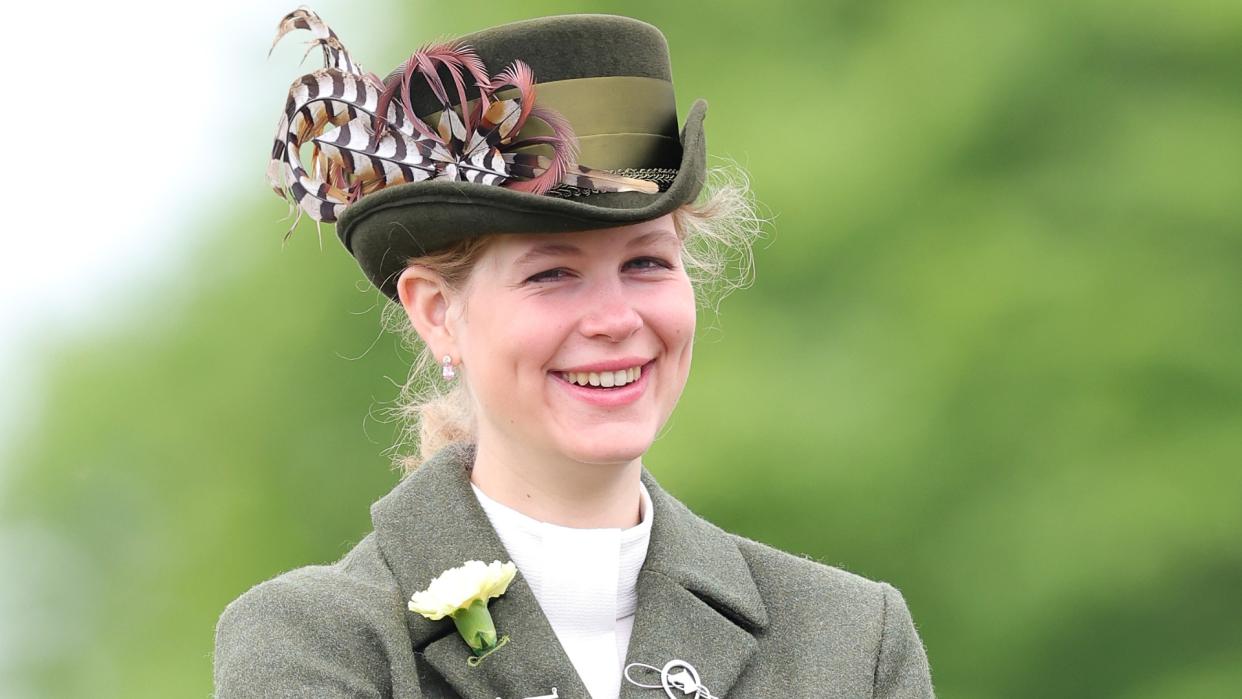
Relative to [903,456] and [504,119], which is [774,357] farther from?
[504,119]

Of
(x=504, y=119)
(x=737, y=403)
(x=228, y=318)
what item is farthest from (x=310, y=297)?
(x=504, y=119)

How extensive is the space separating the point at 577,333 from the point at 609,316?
6 cm

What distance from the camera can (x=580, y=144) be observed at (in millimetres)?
2885

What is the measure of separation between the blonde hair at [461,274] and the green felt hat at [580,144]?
0.04 m

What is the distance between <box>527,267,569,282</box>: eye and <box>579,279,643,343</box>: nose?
6cm

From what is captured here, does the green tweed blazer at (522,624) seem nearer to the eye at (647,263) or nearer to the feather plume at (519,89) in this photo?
the eye at (647,263)

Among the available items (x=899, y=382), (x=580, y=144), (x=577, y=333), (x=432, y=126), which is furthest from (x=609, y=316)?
(x=899, y=382)

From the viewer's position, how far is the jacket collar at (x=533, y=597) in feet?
9.17

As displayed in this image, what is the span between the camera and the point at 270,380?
731 cm

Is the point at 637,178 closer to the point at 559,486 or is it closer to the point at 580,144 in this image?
the point at 580,144

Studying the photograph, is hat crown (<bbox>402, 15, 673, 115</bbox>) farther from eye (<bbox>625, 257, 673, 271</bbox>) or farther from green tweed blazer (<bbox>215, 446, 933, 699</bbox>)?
green tweed blazer (<bbox>215, 446, 933, 699</bbox>)

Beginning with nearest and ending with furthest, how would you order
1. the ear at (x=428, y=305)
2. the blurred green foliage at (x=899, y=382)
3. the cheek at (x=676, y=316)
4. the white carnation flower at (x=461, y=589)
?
the white carnation flower at (x=461, y=589), the cheek at (x=676, y=316), the ear at (x=428, y=305), the blurred green foliage at (x=899, y=382)

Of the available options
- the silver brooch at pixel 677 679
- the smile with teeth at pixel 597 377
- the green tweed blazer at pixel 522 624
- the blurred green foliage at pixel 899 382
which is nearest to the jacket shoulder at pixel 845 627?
the green tweed blazer at pixel 522 624

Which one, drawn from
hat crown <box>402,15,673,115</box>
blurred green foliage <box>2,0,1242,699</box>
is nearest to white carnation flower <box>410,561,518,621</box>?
hat crown <box>402,15,673,115</box>
